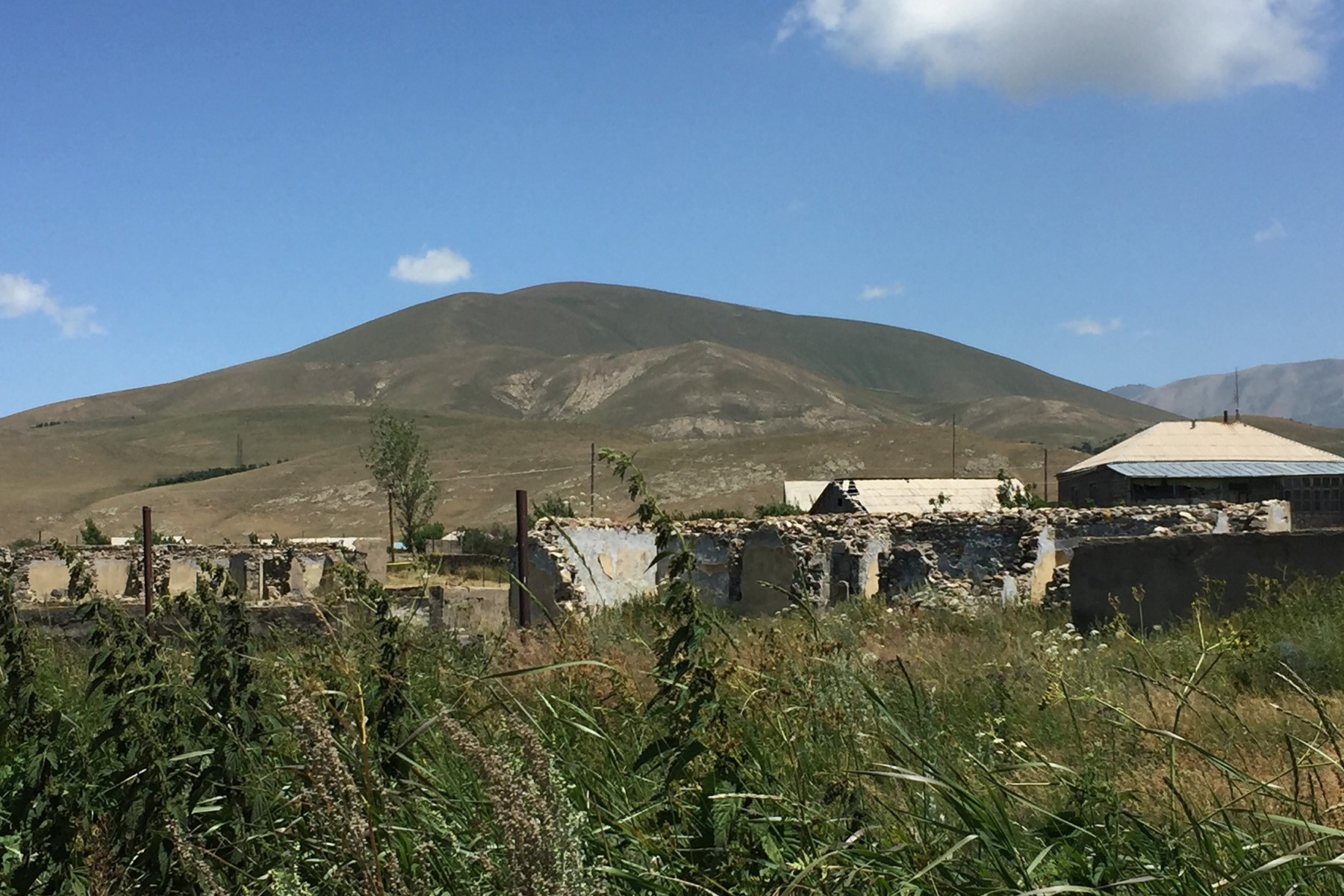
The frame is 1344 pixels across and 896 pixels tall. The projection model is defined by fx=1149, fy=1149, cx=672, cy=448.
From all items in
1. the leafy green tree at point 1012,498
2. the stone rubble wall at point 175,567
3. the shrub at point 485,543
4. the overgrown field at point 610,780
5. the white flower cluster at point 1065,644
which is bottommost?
the shrub at point 485,543

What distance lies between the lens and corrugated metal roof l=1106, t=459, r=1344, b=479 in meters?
37.9

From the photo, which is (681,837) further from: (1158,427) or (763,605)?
(1158,427)

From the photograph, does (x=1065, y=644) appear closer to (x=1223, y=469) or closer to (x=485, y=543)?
(x=1223, y=469)

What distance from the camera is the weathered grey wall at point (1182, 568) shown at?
372 inches

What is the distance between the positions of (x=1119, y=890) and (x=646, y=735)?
1.78m

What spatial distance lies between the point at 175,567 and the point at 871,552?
17.3 meters

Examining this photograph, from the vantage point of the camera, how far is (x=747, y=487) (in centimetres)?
8000

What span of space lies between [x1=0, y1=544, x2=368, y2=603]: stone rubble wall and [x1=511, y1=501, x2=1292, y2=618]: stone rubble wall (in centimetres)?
790

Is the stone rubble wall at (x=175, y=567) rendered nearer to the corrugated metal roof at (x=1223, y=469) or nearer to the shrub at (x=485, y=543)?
the shrub at (x=485, y=543)

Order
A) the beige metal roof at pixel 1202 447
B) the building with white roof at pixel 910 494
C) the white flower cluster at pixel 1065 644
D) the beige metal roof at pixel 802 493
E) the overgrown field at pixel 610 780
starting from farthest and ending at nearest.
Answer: the beige metal roof at pixel 802 493 < the beige metal roof at pixel 1202 447 < the building with white roof at pixel 910 494 < the white flower cluster at pixel 1065 644 < the overgrown field at pixel 610 780

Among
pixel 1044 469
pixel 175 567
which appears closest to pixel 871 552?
pixel 175 567

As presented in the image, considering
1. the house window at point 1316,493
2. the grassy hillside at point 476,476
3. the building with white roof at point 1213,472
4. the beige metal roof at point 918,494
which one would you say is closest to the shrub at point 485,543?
the beige metal roof at point 918,494

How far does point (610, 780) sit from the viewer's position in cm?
345

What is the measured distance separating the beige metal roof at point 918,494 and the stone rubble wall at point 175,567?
41.8 ft
